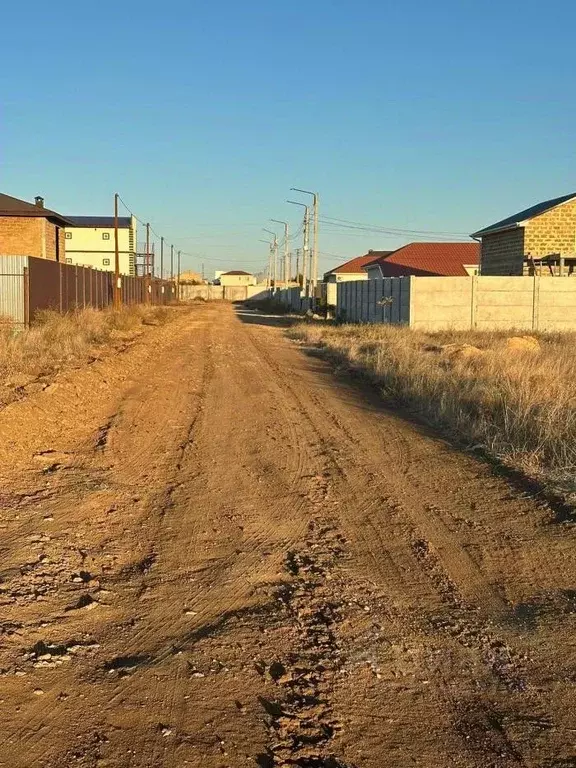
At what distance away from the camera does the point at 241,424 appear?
464 inches

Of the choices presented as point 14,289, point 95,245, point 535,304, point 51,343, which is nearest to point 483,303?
point 535,304

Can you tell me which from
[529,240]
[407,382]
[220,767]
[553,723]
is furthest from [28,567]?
[529,240]

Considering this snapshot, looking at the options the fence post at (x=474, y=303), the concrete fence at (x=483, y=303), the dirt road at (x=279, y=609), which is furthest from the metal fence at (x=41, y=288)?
the dirt road at (x=279, y=609)

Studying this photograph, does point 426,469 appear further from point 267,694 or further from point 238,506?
point 267,694

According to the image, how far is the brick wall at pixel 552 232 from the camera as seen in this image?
3691cm

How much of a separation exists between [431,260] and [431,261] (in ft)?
0.73

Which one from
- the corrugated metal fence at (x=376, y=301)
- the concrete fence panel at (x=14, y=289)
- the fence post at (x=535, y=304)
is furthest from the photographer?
the fence post at (x=535, y=304)

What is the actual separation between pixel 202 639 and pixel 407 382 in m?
10.9

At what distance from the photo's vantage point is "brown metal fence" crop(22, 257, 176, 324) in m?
25.6

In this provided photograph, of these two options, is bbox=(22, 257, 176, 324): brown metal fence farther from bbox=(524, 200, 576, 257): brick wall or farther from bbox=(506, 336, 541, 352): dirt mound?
bbox=(524, 200, 576, 257): brick wall

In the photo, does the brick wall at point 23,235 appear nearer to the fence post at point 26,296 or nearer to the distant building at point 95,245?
the fence post at point 26,296

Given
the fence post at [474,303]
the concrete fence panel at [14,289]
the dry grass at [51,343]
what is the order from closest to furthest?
1. the dry grass at [51,343]
2. the concrete fence panel at [14,289]
3. the fence post at [474,303]

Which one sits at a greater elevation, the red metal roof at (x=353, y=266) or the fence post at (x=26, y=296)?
the red metal roof at (x=353, y=266)

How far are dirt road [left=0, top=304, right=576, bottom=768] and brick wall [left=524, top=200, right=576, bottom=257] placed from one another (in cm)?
2946
